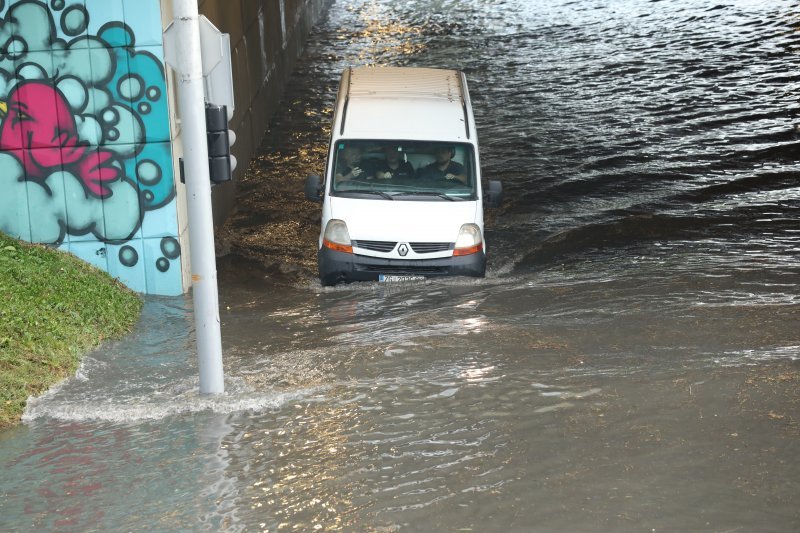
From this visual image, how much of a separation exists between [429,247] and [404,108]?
6.11ft

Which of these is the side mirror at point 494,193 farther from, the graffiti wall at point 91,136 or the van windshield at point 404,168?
the graffiti wall at point 91,136

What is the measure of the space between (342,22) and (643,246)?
19165mm

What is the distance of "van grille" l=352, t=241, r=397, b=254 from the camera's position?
11.7 meters

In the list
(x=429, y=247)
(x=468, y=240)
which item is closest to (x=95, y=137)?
(x=429, y=247)

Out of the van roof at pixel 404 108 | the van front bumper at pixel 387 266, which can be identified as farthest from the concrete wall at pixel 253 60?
the van front bumper at pixel 387 266

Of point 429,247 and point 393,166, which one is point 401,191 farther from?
point 429,247

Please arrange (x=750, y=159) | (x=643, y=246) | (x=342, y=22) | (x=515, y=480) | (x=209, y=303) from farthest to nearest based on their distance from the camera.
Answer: (x=342, y=22) → (x=750, y=159) → (x=643, y=246) → (x=209, y=303) → (x=515, y=480)

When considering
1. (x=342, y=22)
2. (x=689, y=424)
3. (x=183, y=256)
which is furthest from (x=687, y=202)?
(x=342, y=22)

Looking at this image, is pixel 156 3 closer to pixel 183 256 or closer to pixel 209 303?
pixel 183 256

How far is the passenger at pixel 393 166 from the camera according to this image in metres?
12.2

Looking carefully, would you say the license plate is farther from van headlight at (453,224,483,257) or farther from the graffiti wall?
the graffiti wall

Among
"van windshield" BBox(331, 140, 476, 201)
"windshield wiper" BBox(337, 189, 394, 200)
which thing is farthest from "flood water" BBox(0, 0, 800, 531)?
"van windshield" BBox(331, 140, 476, 201)

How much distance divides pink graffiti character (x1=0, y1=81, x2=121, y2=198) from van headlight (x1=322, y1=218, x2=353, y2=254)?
2.37 metres

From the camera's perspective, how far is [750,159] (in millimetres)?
17578
